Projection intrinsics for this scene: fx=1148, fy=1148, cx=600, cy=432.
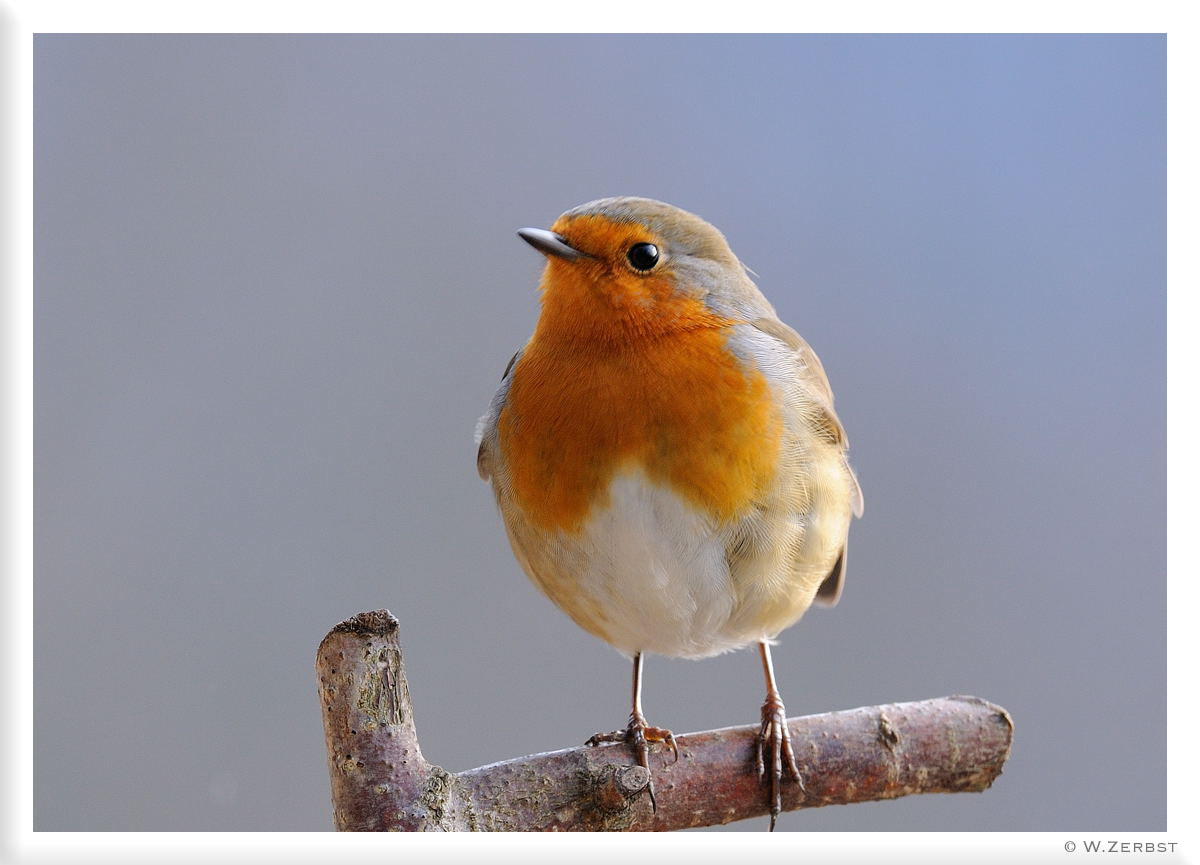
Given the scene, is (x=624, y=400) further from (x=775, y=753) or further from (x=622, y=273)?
(x=775, y=753)

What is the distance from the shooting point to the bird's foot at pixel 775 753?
88.3 inches

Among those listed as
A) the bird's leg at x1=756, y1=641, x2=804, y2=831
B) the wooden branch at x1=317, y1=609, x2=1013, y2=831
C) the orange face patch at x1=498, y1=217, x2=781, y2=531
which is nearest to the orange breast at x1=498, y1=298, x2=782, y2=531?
the orange face patch at x1=498, y1=217, x2=781, y2=531

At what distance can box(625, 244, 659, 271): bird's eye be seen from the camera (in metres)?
2.10

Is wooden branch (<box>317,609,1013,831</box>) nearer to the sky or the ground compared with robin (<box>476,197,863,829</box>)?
nearer to the ground

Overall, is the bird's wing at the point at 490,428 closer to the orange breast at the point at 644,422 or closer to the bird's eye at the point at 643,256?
the orange breast at the point at 644,422

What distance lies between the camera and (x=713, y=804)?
2.20m

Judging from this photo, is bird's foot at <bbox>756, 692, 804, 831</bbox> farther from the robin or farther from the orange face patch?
the orange face patch

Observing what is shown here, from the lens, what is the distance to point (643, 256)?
6.91 ft

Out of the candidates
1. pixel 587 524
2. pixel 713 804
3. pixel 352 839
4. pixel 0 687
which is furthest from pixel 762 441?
pixel 0 687

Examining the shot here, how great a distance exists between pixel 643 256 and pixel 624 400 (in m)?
0.29

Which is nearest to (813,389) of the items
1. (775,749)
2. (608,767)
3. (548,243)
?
(548,243)

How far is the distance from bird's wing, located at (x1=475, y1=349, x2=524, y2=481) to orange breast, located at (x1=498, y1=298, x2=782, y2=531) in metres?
0.10
